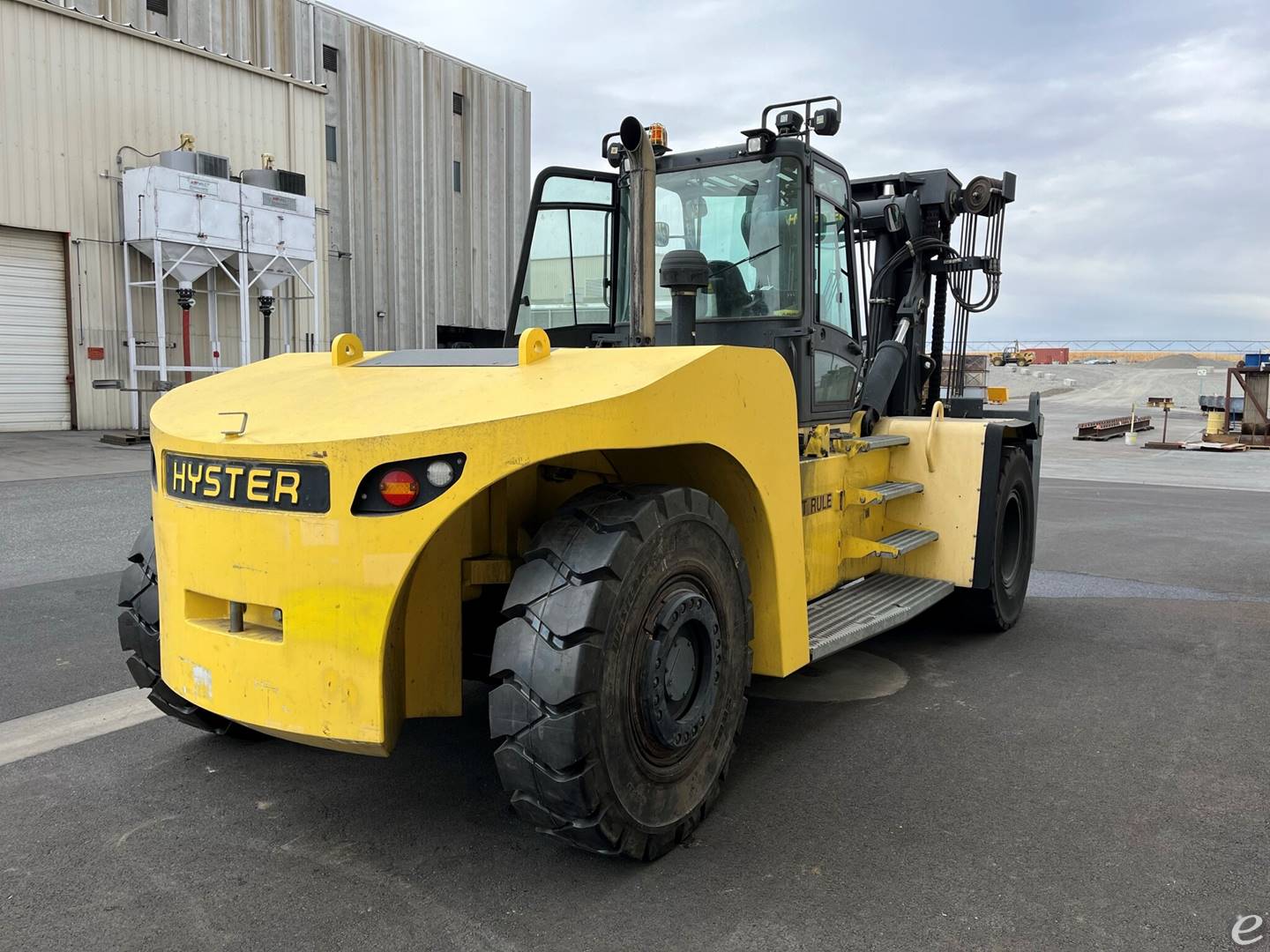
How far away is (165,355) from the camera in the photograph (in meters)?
18.1

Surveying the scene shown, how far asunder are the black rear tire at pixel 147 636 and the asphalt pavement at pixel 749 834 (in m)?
0.23

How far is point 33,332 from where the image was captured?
1689cm

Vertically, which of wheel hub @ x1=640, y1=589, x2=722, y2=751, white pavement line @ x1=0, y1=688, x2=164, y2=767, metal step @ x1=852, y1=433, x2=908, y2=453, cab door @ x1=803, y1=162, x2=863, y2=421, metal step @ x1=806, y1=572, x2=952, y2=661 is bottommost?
white pavement line @ x1=0, y1=688, x2=164, y2=767

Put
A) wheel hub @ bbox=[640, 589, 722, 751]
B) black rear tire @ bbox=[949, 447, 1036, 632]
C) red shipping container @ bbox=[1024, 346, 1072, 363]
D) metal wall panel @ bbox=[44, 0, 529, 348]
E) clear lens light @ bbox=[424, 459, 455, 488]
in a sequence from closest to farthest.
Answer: clear lens light @ bbox=[424, 459, 455, 488] < wheel hub @ bbox=[640, 589, 722, 751] < black rear tire @ bbox=[949, 447, 1036, 632] < metal wall panel @ bbox=[44, 0, 529, 348] < red shipping container @ bbox=[1024, 346, 1072, 363]

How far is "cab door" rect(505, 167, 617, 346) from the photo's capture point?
5133mm

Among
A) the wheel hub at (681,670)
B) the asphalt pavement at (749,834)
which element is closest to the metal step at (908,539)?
the asphalt pavement at (749,834)

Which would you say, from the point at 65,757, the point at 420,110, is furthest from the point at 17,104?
the point at 65,757

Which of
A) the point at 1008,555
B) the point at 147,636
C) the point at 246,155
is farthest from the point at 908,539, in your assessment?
the point at 246,155

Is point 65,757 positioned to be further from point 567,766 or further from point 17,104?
point 17,104

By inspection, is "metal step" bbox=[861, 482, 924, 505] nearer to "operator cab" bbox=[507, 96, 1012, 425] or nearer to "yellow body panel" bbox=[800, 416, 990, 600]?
"yellow body panel" bbox=[800, 416, 990, 600]

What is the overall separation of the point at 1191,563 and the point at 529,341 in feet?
24.1

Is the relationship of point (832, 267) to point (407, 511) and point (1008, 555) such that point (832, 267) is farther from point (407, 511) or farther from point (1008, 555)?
point (407, 511)

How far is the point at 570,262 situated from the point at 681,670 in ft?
8.78

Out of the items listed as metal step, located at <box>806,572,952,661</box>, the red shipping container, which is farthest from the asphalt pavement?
the red shipping container
